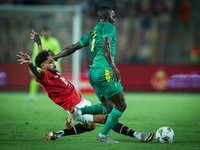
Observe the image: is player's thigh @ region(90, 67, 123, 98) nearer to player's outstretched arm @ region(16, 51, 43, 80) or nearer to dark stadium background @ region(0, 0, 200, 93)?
player's outstretched arm @ region(16, 51, 43, 80)

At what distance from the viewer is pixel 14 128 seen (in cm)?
579

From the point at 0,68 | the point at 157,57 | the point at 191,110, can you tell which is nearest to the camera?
the point at 191,110

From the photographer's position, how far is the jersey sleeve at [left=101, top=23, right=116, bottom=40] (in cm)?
417

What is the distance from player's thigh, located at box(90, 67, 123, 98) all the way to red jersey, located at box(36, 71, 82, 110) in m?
0.50

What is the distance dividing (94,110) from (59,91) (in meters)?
0.57

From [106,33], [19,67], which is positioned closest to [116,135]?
[106,33]

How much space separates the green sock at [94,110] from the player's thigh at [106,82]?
0.26 meters

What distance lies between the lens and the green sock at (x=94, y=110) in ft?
14.4

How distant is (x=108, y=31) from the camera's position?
13.8 feet

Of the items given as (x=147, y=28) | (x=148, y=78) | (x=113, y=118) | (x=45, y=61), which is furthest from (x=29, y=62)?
(x=147, y=28)

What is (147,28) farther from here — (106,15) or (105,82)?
(105,82)

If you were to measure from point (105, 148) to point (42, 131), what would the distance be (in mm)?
1782

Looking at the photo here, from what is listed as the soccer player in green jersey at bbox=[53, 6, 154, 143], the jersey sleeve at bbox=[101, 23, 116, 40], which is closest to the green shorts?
the soccer player in green jersey at bbox=[53, 6, 154, 143]

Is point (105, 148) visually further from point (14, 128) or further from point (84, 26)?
point (84, 26)
